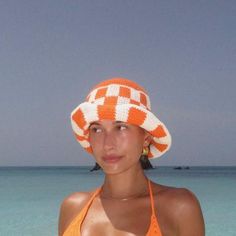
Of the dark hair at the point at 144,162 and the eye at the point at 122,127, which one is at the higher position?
the eye at the point at 122,127

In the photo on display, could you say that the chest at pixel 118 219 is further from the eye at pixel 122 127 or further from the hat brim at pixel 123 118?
the eye at pixel 122 127

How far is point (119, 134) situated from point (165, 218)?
0.57 m

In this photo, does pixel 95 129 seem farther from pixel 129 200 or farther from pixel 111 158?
pixel 129 200

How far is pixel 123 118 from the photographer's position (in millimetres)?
2576

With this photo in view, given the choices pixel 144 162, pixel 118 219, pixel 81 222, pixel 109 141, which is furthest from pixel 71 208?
pixel 109 141

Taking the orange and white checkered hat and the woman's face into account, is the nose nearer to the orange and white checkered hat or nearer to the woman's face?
the woman's face

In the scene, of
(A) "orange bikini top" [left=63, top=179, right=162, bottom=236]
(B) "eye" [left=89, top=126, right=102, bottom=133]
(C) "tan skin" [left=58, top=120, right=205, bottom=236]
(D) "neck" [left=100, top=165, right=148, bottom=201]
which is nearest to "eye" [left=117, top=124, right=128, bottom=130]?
(C) "tan skin" [left=58, top=120, right=205, bottom=236]

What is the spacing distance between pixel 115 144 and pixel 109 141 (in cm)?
4

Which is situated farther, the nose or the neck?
the neck

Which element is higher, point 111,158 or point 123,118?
point 123,118

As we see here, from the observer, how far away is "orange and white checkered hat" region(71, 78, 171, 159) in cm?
257

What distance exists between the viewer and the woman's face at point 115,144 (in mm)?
2609

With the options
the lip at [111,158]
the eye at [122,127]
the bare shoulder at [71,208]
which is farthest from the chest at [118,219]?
the eye at [122,127]

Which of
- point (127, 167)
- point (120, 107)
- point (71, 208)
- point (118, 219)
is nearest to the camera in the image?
point (120, 107)
